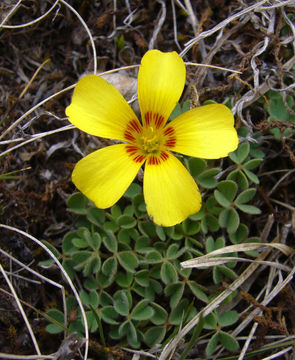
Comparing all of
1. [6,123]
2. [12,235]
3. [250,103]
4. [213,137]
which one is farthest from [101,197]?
[250,103]

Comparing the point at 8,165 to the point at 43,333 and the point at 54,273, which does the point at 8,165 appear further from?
the point at 43,333

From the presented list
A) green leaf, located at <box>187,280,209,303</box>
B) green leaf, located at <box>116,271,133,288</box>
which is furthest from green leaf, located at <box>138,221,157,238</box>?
green leaf, located at <box>187,280,209,303</box>

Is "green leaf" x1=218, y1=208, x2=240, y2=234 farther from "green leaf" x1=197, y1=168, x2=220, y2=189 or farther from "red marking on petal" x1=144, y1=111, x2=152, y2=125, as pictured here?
"red marking on petal" x1=144, y1=111, x2=152, y2=125

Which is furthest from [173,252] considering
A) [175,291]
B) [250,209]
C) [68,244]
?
[68,244]

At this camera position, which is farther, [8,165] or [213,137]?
[8,165]

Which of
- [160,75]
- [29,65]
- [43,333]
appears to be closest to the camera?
[160,75]

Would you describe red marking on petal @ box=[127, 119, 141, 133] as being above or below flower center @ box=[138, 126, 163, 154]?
above

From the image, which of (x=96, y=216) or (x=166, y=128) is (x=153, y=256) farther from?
(x=166, y=128)
